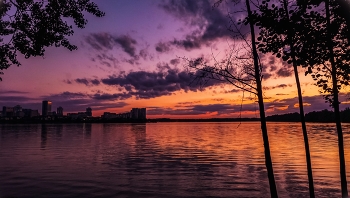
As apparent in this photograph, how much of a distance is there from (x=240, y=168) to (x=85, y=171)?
2010 cm

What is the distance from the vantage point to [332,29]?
13.3m

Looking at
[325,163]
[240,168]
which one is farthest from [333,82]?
[325,163]

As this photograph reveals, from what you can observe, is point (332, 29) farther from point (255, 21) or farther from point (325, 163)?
point (325, 163)

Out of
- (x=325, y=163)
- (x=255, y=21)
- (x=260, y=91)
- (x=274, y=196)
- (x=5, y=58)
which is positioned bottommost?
(x=325, y=163)

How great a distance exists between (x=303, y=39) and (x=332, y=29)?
63.8 inches

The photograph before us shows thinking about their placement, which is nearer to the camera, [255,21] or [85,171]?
[255,21]

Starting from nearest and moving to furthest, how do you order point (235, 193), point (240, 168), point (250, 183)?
point (235, 193) < point (250, 183) < point (240, 168)

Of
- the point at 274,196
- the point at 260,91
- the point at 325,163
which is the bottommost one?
the point at 325,163

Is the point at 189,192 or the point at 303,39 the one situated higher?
the point at 303,39

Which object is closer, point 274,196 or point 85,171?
point 274,196

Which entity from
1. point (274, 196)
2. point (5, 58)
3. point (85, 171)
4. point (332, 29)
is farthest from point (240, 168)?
point (5, 58)

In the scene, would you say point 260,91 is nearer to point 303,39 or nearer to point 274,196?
point 303,39

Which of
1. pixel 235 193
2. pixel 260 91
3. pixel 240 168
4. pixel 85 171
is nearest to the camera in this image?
pixel 260 91

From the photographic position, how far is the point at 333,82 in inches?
565
